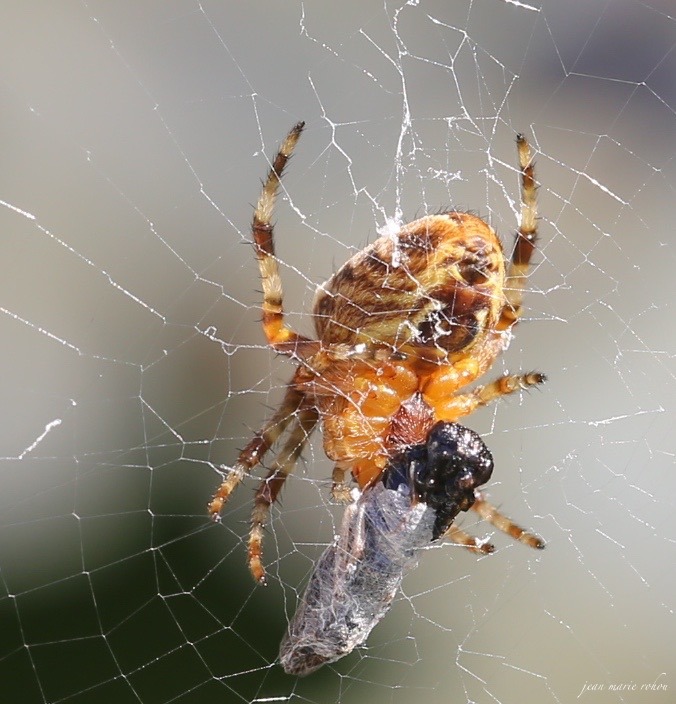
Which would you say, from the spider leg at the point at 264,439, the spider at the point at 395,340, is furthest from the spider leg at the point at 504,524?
the spider leg at the point at 264,439

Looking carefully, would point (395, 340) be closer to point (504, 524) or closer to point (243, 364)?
point (504, 524)

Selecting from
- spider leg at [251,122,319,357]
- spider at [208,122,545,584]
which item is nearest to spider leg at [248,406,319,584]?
spider at [208,122,545,584]

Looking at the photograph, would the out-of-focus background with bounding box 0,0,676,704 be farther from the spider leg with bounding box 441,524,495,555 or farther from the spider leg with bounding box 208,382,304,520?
the spider leg with bounding box 441,524,495,555

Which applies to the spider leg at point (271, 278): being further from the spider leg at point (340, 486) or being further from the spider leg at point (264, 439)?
the spider leg at point (340, 486)

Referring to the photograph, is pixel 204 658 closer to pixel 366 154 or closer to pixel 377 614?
pixel 377 614

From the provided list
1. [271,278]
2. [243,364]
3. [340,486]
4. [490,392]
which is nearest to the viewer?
[340,486]

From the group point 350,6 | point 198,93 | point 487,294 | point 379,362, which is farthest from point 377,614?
point 350,6

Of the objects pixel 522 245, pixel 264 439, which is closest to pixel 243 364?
pixel 264 439
